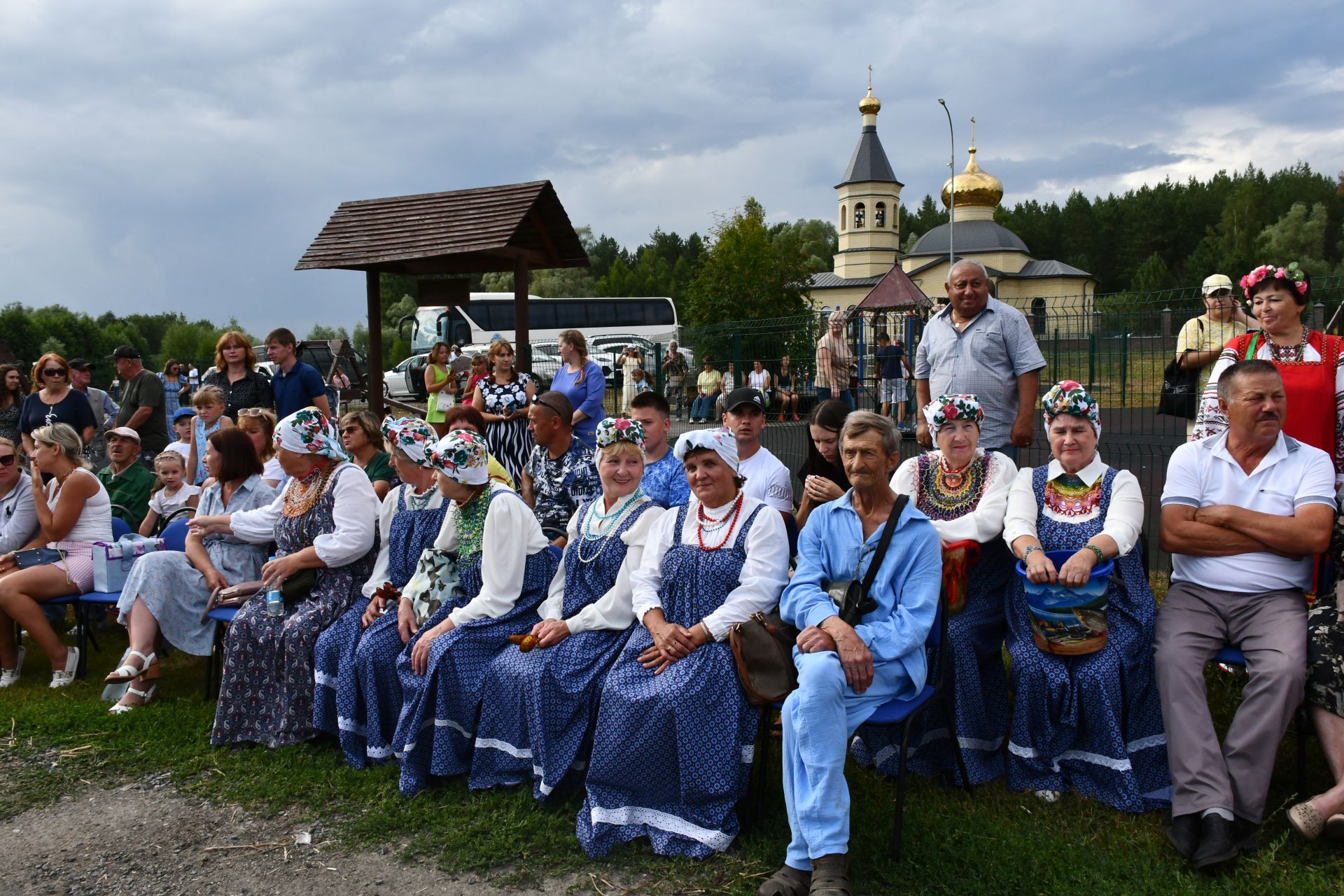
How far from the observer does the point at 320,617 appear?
4.70 metres

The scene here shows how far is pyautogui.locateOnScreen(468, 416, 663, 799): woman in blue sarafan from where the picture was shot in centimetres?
385

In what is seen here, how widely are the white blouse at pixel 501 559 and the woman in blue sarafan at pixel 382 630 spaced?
0.40 meters

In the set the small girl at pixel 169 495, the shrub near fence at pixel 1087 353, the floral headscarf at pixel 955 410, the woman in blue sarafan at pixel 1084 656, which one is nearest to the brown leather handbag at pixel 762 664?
the woman in blue sarafan at pixel 1084 656

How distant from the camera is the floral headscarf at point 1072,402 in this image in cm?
379

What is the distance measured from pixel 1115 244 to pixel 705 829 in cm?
7993

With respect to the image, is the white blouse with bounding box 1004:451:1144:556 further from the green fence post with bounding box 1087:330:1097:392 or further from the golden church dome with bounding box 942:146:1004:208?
the golden church dome with bounding box 942:146:1004:208

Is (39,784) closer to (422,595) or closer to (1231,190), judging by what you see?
(422,595)

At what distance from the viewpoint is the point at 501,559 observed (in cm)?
429

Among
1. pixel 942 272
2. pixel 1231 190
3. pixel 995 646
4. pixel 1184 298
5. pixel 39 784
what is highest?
pixel 1231 190

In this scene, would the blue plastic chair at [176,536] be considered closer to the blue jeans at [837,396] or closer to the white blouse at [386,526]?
the white blouse at [386,526]

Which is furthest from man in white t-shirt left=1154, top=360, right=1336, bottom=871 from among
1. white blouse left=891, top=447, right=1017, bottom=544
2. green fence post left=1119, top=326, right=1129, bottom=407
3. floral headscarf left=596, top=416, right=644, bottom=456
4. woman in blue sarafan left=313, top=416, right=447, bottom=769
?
green fence post left=1119, top=326, right=1129, bottom=407

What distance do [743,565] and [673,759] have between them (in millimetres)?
799

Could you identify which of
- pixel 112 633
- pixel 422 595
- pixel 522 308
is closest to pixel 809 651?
pixel 422 595

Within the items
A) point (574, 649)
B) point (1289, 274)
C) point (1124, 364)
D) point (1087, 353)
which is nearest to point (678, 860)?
point (574, 649)
